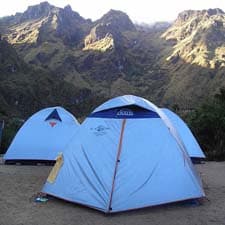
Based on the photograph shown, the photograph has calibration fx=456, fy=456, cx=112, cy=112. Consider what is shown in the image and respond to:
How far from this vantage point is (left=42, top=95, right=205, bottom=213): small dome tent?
23.9ft

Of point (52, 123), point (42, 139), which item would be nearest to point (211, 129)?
point (52, 123)

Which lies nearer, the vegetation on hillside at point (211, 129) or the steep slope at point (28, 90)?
the vegetation on hillside at point (211, 129)

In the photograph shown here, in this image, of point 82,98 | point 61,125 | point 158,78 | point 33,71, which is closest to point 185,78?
point 158,78

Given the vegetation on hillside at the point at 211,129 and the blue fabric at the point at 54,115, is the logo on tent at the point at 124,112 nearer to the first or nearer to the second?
the blue fabric at the point at 54,115

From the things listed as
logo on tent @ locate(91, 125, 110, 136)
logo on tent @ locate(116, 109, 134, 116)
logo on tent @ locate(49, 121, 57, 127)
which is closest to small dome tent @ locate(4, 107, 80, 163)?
logo on tent @ locate(49, 121, 57, 127)

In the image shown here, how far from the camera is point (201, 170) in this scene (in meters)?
12.2

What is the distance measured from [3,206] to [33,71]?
119608 millimetres

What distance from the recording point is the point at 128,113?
321 inches

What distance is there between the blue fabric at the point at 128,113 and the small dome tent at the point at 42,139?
4885 mm

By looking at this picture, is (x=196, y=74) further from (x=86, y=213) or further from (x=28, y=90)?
(x=86, y=213)

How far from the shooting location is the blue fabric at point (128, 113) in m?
8.14

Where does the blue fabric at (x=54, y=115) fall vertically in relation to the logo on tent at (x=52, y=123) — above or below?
above

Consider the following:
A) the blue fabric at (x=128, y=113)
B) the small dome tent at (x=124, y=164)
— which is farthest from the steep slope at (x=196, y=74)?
the small dome tent at (x=124, y=164)

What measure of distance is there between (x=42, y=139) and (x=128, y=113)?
5.40 meters
